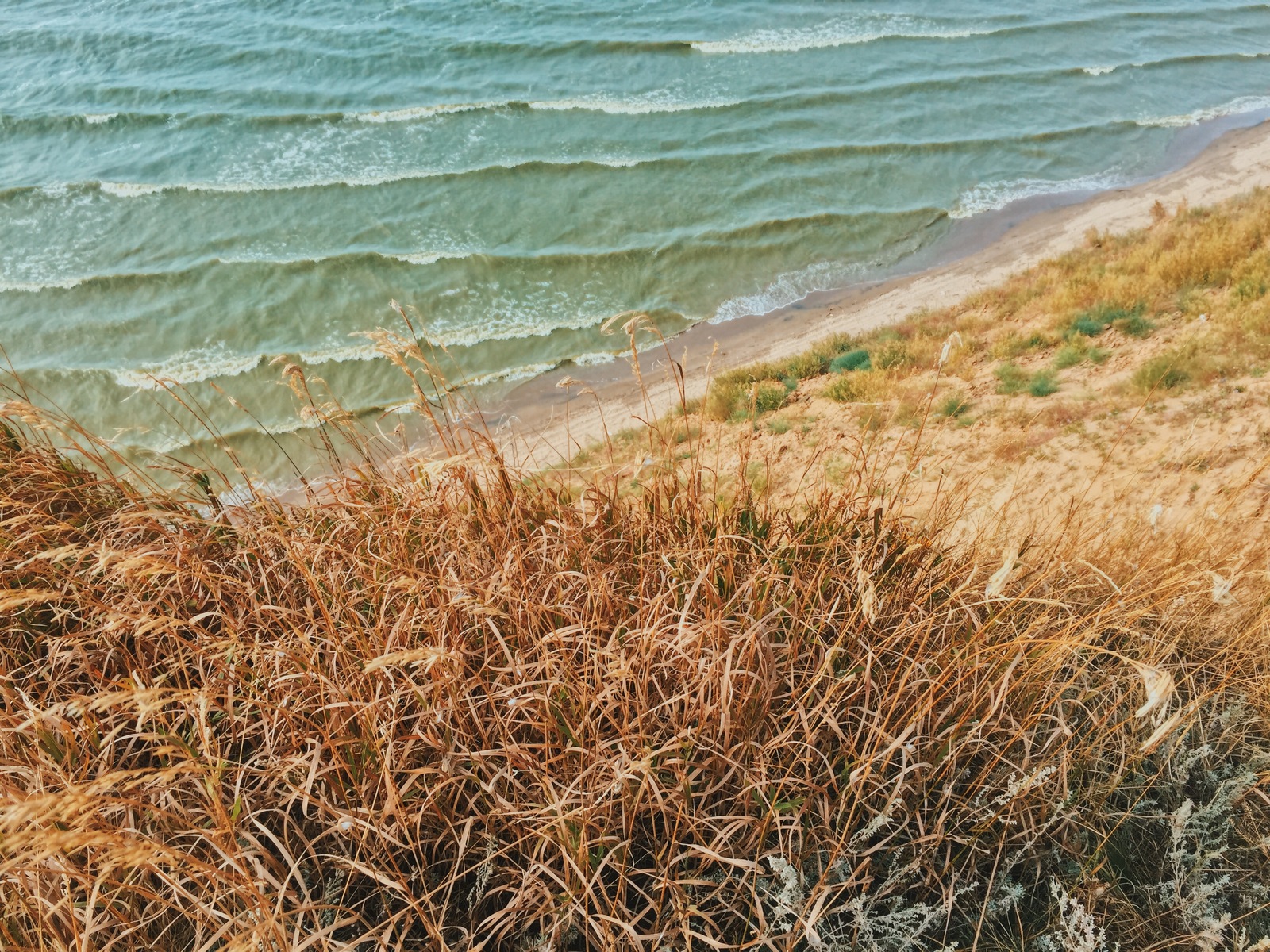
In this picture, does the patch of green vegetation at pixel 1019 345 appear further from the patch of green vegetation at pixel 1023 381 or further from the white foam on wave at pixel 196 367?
the white foam on wave at pixel 196 367

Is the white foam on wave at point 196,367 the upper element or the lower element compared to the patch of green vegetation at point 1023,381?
upper

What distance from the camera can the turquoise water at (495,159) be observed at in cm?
1154

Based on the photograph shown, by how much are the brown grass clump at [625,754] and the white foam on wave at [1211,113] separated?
17.4 m

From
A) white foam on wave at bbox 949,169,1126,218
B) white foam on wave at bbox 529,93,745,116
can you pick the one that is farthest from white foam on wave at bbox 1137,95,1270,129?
white foam on wave at bbox 529,93,745,116

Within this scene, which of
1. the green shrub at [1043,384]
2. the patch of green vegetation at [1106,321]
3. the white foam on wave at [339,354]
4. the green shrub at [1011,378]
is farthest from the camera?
the white foam on wave at [339,354]

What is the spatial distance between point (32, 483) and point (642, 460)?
326cm

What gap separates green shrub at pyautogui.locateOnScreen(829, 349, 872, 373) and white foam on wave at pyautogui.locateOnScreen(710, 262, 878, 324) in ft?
7.78

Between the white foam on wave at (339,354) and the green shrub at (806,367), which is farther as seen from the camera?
the white foam on wave at (339,354)

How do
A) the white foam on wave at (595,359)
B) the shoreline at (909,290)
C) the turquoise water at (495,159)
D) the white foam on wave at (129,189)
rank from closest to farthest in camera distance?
the shoreline at (909,290)
the white foam on wave at (595,359)
the turquoise water at (495,159)
the white foam on wave at (129,189)

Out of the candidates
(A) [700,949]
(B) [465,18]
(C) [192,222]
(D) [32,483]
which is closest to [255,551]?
(D) [32,483]

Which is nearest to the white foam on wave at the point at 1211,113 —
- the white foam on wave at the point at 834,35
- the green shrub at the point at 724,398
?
the white foam on wave at the point at 834,35

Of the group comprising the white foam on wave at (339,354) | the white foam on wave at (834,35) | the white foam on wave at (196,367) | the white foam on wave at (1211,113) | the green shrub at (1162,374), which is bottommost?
the green shrub at (1162,374)

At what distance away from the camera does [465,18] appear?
19.0 m

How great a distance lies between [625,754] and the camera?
8.08 ft
